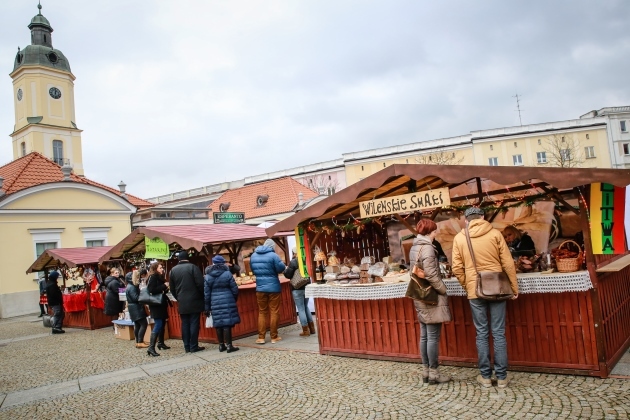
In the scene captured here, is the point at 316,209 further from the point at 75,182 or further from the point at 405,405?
the point at 75,182

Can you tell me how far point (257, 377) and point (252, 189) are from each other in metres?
34.5

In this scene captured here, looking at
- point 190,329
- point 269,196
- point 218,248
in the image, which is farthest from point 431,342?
point 269,196

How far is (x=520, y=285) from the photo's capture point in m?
5.84

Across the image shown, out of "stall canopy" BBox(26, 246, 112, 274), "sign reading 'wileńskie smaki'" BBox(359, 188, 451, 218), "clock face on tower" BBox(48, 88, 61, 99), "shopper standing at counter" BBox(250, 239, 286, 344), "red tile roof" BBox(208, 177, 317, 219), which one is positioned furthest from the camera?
"red tile roof" BBox(208, 177, 317, 219)

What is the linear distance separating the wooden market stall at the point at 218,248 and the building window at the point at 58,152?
25.3 meters

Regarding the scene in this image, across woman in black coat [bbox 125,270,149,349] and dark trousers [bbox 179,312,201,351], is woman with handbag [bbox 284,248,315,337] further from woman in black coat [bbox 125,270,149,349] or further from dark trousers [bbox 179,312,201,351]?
woman in black coat [bbox 125,270,149,349]

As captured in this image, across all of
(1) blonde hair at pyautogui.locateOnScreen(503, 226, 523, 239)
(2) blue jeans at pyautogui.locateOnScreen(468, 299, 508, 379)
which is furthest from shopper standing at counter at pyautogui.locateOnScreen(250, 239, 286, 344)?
(2) blue jeans at pyautogui.locateOnScreen(468, 299, 508, 379)

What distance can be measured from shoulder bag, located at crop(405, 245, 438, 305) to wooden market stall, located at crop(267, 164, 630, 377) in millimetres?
792

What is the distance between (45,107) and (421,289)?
36319 millimetres

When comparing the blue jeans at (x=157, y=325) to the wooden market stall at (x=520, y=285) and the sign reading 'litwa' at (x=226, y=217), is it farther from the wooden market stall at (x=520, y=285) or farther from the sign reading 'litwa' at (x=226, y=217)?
the sign reading 'litwa' at (x=226, y=217)

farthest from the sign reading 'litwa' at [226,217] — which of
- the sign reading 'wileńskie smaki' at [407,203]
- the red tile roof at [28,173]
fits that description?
the red tile roof at [28,173]

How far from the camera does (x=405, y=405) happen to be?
520cm

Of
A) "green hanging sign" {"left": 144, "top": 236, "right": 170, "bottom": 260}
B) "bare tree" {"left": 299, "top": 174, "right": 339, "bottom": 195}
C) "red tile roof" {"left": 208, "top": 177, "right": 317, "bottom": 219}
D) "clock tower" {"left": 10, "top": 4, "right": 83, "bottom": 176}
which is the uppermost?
"clock tower" {"left": 10, "top": 4, "right": 83, "bottom": 176}

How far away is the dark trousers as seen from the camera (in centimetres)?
941
